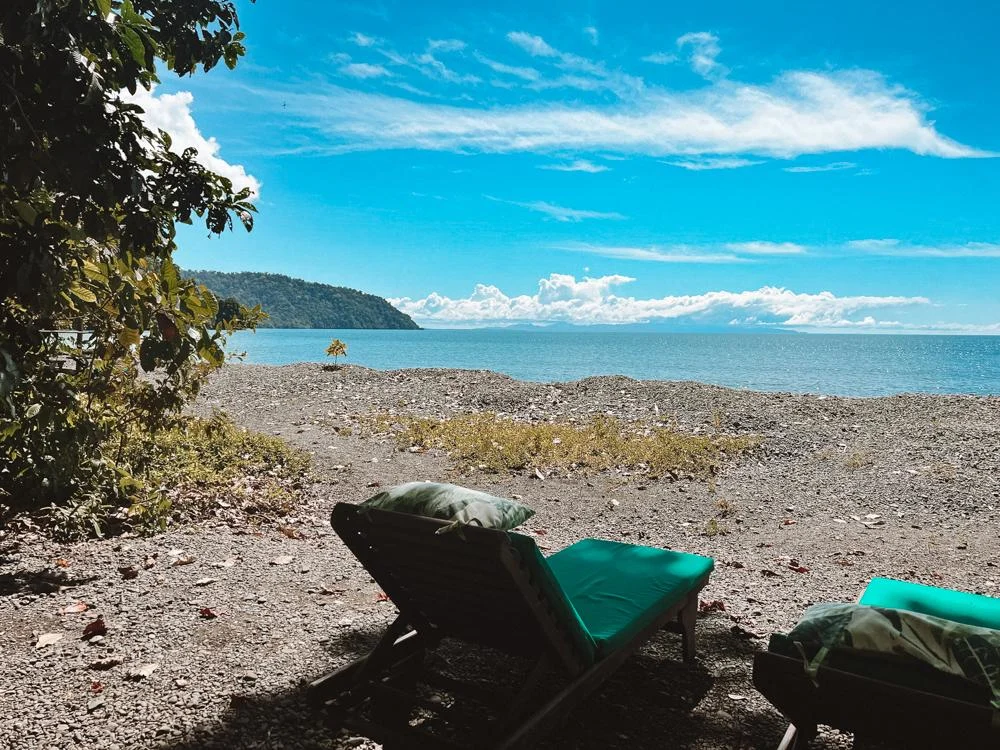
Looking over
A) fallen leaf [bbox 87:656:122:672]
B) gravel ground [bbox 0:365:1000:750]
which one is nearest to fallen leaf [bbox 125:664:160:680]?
gravel ground [bbox 0:365:1000:750]

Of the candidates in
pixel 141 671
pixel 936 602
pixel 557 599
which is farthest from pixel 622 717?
pixel 141 671

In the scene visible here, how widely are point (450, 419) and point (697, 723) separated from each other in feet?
31.0

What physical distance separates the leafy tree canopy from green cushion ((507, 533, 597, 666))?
2.25 m

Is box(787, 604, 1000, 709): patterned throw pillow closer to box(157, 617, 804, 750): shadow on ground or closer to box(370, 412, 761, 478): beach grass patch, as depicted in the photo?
box(157, 617, 804, 750): shadow on ground

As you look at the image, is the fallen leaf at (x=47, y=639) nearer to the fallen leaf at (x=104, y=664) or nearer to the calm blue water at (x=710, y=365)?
the fallen leaf at (x=104, y=664)

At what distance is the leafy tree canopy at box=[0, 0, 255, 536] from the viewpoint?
9.24 feet

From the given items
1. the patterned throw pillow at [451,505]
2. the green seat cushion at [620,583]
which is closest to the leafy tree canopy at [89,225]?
the patterned throw pillow at [451,505]

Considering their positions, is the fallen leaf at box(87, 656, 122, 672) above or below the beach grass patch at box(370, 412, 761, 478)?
below

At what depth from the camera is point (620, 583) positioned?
345 cm

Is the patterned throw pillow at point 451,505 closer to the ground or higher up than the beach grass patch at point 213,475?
higher up

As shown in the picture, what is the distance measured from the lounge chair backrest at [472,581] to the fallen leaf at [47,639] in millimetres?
1967

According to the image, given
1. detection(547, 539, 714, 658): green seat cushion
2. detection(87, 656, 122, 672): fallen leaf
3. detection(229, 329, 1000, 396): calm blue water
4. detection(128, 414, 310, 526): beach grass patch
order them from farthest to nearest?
1. detection(229, 329, 1000, 396): calm blue water
2. detection(128, 414, 310, 526): beach grass patch
3. detection(87, 656, 122, 672): fallen leaf
4. detection(547, 539, 714, 658): green seat cushion

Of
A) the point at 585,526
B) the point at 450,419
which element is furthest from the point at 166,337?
the point at 450,419

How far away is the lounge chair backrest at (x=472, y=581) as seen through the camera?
8.21 feet
